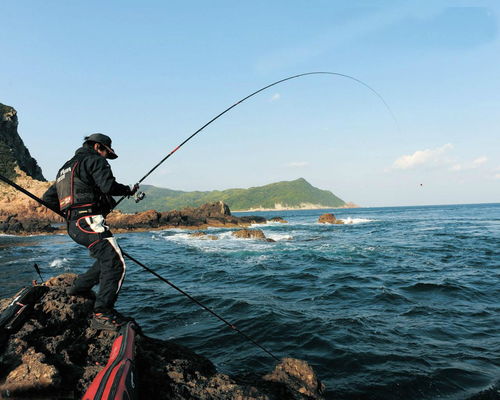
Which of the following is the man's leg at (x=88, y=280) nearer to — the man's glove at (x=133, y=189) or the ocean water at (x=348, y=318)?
the man's glove at (x=133, y=189)

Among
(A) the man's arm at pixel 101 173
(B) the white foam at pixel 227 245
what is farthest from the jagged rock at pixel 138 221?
(A) the man's arm at pixel 101 173

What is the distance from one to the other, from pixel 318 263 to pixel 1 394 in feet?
48.9

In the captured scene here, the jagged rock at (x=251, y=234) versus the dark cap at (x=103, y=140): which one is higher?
the dark cap at (x=103, y=140)

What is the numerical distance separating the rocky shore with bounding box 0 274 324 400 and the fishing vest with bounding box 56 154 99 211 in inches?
68.0

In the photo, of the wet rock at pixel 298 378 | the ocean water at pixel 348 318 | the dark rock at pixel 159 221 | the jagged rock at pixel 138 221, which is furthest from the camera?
the dark rock at pixel 159 221

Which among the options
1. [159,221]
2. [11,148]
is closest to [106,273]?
[159,221]

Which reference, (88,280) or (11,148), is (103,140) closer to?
(88,280)

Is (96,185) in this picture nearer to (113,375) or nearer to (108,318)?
(108,318)

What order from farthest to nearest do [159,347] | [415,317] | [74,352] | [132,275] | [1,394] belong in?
[132,275] < [415,317] < [159,347] < [74,352] < [1,394]

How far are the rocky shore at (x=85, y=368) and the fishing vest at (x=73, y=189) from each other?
1.73 meters

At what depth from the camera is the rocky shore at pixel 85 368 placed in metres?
2.81

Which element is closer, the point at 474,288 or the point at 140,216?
the point at 474,288

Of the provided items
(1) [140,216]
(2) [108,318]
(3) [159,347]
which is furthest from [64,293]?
(1) [140,216]

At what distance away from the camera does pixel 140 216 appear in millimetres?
55875
